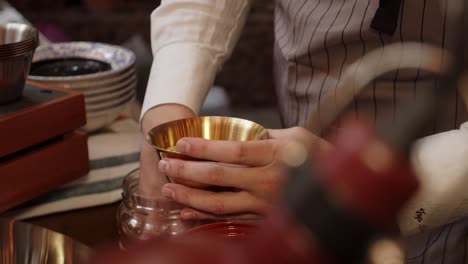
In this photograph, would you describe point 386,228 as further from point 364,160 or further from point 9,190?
point 9,190

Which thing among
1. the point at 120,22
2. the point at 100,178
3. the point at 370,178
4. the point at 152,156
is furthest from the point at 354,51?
the point at 120,22

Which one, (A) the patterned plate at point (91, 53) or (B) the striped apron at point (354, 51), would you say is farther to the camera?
(A) the patterned plate at point (91, 53)

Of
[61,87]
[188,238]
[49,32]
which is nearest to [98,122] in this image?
[61,87]

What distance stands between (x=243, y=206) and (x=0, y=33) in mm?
521

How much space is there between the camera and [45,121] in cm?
98

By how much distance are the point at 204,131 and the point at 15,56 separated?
0.32 metres

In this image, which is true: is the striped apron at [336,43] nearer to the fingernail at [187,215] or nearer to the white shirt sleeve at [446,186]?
the white shirt sleeve at [446,186]

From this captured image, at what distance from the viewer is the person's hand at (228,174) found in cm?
79

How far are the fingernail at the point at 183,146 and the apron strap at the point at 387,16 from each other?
41 cm

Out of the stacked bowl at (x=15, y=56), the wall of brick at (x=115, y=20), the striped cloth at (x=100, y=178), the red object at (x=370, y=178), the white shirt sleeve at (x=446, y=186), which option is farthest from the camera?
the wall of brick at (x=115, y=20)

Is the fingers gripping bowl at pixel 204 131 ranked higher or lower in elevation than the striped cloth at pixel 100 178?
higher

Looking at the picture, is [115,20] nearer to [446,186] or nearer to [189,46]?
[189,46]

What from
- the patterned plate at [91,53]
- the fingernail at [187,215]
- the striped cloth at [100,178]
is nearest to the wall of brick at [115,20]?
the patterned plate at [91,53]

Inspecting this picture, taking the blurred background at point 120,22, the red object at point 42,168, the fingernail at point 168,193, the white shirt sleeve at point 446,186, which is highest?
the white shirt sleeve at point 446,186
